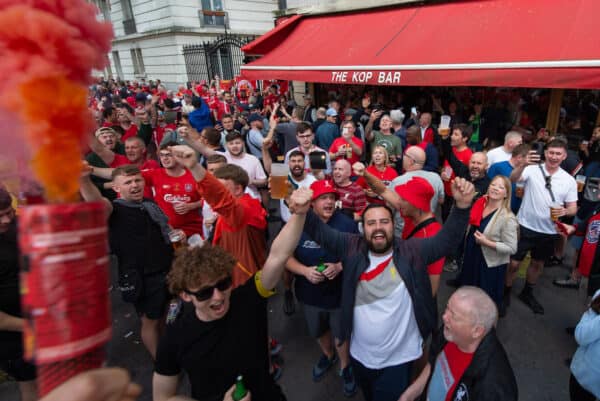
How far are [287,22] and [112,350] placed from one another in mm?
8567

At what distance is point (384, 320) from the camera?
2174mm

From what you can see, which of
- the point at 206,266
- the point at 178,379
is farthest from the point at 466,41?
the point at 178,379

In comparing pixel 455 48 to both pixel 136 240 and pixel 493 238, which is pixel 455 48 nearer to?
pixel 493 238

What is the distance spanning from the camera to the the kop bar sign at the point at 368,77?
19.1 ft

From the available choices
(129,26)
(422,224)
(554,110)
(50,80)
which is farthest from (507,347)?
(129,26)

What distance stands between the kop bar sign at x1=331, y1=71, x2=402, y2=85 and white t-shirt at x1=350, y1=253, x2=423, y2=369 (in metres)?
4.45

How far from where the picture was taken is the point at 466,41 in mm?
5625

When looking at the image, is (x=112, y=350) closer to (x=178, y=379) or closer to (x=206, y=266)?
(x=178, y=379)

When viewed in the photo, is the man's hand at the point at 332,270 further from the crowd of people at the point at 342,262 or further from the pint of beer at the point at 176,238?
the pint of beer at the point at 176,238

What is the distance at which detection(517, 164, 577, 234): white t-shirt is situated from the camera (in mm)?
3531

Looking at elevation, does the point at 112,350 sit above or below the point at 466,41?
below

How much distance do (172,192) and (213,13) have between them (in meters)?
18.7

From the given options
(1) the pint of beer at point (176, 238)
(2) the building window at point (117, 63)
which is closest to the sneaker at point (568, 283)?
(1) the pint of beer at point (176, 238)

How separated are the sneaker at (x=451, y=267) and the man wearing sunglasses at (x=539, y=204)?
2.44 feet
